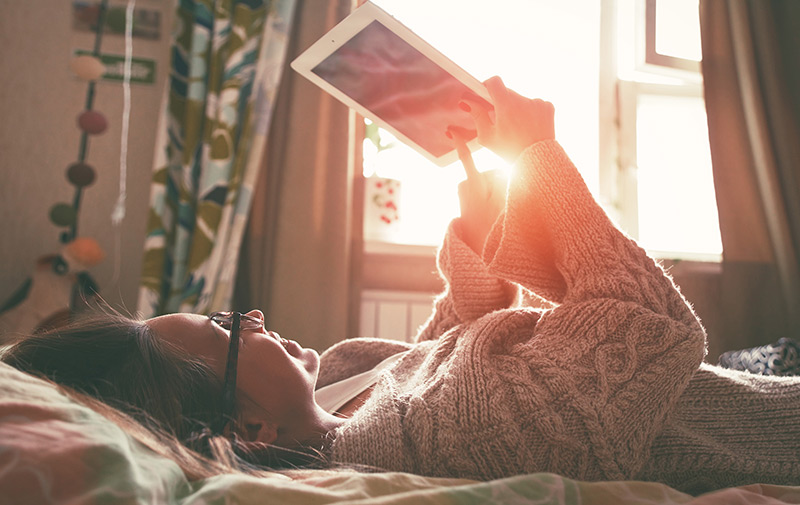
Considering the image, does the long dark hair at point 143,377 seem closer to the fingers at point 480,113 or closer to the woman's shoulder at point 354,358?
the woman's shoulder at point 354,358

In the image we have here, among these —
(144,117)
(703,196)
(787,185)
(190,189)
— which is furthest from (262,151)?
(787,185)

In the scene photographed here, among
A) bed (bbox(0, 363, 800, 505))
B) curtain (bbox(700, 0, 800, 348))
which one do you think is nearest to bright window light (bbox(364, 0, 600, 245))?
curtain (bbox(700, 0, 800, 348))

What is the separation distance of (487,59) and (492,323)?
164cm

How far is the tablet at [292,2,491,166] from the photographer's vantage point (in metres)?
0.95

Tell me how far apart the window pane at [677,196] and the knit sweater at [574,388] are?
150cm

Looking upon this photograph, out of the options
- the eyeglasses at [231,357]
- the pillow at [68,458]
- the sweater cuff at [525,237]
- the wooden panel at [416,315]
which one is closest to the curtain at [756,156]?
the wooden panel at [416,315]

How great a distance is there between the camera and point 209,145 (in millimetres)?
1896

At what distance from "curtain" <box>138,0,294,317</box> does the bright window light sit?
17.0 inches

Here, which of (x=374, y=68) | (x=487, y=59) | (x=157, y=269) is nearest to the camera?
(x=374, y=68)

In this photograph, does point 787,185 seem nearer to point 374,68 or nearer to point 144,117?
point 374,68

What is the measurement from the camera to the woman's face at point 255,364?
82 cm

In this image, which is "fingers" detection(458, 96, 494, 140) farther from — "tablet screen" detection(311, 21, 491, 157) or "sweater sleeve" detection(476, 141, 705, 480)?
"sweater sleeve" detection(476, 141, 705, 480)

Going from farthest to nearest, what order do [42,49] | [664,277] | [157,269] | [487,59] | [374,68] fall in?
[487,59]
[42,49]
[157,269]
[374,68]
[664,277]

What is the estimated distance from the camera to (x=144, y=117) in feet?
6.88
